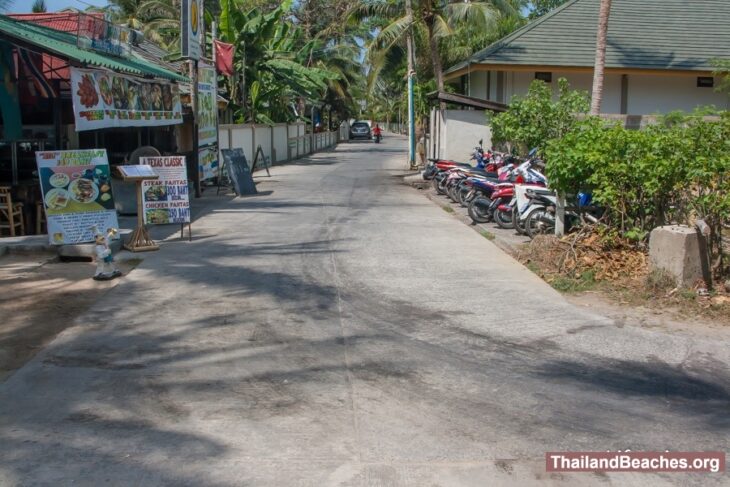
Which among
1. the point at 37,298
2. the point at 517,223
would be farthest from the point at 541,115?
the point at 37,298

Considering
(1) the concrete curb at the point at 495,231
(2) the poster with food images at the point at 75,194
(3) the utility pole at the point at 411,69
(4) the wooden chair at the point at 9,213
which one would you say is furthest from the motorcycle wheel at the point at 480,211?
(3) the utility pole at the point at 411,69

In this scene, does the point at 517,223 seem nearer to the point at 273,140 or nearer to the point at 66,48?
the point at 66,48

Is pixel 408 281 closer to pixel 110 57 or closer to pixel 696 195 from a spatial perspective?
pixel 696 195

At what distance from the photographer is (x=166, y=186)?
1400 cm

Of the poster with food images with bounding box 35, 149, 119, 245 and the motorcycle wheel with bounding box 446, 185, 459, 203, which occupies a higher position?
the poster with food images with bounding box 35, 149, 119, 245

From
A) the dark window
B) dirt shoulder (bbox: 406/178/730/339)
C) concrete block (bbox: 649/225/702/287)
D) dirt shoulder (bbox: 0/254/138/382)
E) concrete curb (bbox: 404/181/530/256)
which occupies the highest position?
the dark window

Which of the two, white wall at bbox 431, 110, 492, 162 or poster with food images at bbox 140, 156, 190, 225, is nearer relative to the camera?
poster with food images at bbox 140, 156, 190, 225

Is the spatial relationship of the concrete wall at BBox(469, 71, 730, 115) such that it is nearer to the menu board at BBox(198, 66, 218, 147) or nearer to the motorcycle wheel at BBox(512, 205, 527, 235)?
the menu board at BBox(198, 66, 218, 147)

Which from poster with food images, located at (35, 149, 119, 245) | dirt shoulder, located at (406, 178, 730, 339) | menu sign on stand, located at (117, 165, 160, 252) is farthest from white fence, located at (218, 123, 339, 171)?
dirt shoulder, located at (406, 178, 730, 339)

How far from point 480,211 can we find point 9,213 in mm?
8821

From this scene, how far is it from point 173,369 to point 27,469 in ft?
6.84

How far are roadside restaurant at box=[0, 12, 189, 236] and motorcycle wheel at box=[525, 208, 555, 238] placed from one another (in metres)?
7.04

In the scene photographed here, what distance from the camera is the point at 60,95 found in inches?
615

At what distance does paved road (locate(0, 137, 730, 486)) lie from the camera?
4930 millimetres
